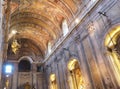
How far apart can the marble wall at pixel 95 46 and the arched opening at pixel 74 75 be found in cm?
33

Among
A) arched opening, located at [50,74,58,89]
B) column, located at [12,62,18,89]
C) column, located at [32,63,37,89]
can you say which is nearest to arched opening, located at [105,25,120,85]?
arched opening, located at [50,74,58,89]

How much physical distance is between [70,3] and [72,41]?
288 cm

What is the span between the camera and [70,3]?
11672mm

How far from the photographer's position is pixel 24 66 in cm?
1680

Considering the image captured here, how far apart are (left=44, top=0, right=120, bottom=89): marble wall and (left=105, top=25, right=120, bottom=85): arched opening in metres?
0.19

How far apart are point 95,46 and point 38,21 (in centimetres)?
776

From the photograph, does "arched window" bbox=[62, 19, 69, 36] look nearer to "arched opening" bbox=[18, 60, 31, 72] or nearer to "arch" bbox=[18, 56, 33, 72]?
"arch" bbox=[18, 56, 33, 72]

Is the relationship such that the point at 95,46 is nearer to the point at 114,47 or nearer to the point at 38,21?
the point at 114,47

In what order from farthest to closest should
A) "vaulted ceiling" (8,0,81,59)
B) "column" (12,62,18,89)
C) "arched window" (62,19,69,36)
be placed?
"column" (12,62,18,89)
"arched window" (62,19,69,36)
"vaulted ceiling" (8,0,81,59)

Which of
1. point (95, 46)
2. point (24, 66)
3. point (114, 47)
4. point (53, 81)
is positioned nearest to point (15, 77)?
point (24, 66)

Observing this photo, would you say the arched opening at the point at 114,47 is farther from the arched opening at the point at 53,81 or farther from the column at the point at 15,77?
the column at the point at 15,77

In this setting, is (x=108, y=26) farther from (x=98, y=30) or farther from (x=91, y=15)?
(x=91, y=15)

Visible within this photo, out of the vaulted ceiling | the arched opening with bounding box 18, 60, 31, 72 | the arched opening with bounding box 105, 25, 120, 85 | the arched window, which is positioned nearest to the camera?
the arched opening with bounding box 105, 25, 120, 85

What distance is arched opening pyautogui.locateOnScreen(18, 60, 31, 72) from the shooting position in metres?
16.5
